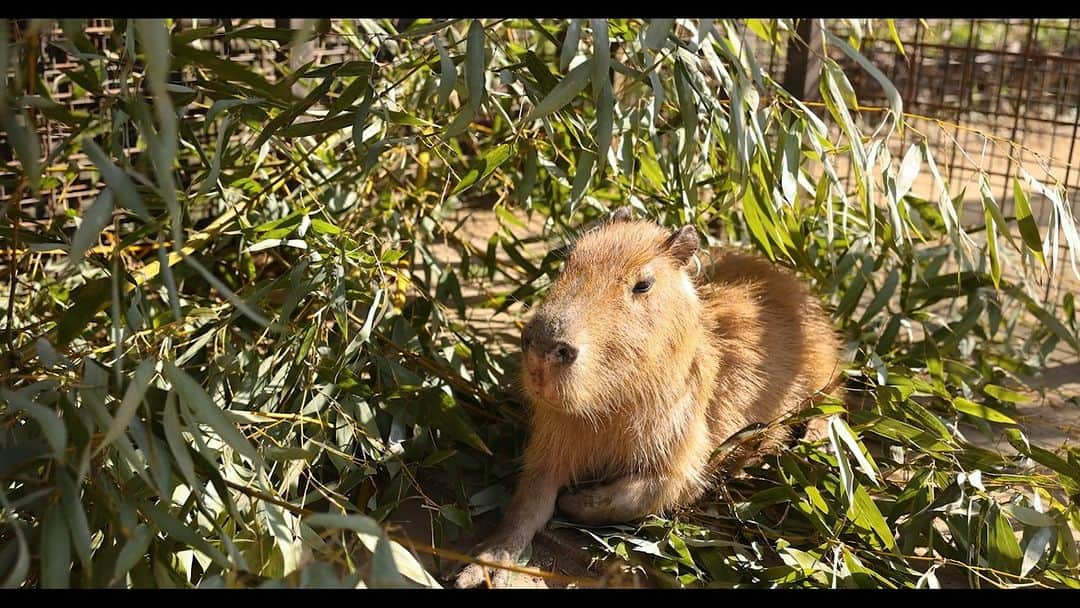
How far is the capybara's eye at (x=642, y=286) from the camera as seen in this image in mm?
2752

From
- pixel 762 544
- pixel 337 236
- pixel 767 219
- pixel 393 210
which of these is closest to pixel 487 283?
pixel 393 210

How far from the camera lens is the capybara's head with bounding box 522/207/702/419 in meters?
2.59

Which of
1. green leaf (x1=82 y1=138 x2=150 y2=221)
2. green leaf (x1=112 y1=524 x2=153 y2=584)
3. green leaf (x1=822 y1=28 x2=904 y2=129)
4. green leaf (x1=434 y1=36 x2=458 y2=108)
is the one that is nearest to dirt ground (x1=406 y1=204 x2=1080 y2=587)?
green leaf (x1=112 y1=524 x2=153 y2=584)

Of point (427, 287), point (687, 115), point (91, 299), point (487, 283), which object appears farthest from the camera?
point (487, 283)

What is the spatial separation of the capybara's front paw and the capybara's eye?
72 cm

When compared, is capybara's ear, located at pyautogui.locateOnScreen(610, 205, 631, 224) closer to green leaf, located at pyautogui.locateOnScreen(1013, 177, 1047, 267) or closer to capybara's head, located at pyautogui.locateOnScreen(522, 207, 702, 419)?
capybara's head, located at pyautogui.locateOnScreen(522, 207, 702, 419)

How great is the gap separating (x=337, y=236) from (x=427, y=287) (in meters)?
0.42

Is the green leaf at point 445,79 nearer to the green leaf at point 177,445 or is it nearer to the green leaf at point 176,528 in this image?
the green leaf at point 177,445

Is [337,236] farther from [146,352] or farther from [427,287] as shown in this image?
[146,352]

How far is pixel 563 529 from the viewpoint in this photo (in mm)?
2883

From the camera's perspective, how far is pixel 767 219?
10.5ft

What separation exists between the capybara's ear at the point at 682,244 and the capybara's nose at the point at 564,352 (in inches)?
17.6

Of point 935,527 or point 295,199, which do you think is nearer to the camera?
point 935,527

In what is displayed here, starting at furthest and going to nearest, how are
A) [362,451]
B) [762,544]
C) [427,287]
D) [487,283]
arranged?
1. [487,283]
2. [427,287]
3. [362,451]
4. [762,544]
